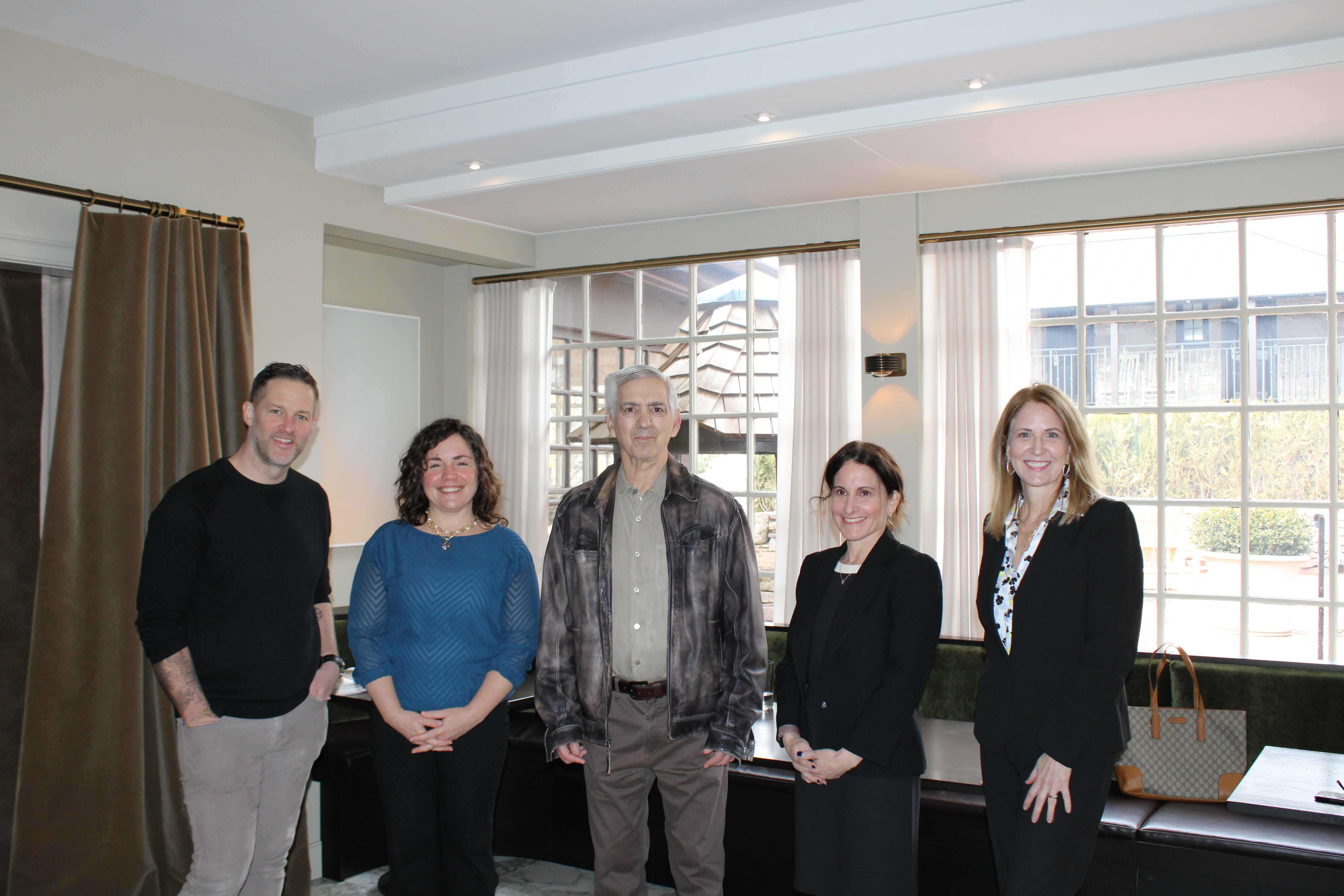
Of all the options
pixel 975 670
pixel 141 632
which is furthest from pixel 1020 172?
pixel 141 632

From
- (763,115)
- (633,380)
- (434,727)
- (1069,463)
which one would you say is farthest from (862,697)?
(763,115)

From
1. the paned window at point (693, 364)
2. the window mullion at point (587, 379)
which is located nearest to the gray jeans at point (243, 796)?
the paned window at point (693, 364)

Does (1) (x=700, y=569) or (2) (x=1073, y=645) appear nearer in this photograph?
(2) (x=1073, y=645)

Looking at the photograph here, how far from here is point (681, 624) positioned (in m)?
2.42

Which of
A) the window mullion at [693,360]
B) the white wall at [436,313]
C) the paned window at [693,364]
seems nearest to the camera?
the paned window at [693,364]

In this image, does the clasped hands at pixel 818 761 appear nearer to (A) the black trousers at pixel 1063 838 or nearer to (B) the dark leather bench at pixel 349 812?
(A) the black trousers at pixel 1063 838

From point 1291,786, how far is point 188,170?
4085mm

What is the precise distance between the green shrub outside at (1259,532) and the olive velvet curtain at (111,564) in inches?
151

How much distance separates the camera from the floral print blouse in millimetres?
2129

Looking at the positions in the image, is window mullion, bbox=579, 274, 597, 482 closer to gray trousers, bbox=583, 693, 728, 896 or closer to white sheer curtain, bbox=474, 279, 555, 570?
white sheer curtain, bbox=474, 279, 555, 570

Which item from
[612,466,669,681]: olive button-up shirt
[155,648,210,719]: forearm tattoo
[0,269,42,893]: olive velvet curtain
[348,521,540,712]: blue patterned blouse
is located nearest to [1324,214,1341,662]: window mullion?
[612,466,669,681]: olive button-up shirt

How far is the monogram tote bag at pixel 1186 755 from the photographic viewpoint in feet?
10.3

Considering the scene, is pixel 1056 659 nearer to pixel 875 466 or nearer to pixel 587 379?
pixel 875 466

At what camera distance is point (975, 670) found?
13.0 feet
